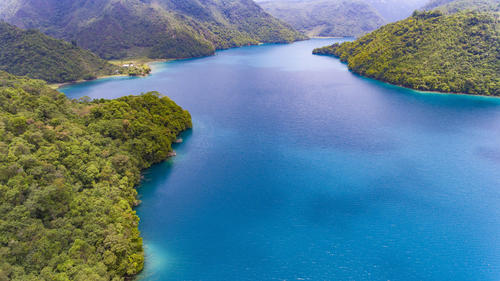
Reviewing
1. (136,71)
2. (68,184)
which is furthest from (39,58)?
(68,184)

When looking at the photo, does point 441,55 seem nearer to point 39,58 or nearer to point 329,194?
point 329,194

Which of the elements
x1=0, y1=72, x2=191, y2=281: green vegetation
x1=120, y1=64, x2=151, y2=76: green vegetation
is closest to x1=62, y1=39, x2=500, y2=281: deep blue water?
x1=0, y1=72, x2=191, y2=281: green vegetation

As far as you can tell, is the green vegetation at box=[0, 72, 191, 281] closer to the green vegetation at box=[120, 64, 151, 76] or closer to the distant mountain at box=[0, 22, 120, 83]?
the distant mountain at box=[0, 22, 120, 83]

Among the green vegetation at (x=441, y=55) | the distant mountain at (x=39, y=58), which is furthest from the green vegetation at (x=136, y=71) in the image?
the green vegetation at (x=441, y=55)

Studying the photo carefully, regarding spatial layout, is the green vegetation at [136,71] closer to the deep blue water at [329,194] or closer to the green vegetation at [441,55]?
the deep blue water at [329,194]

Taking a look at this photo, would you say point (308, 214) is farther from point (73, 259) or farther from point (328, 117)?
point (328, 117)
